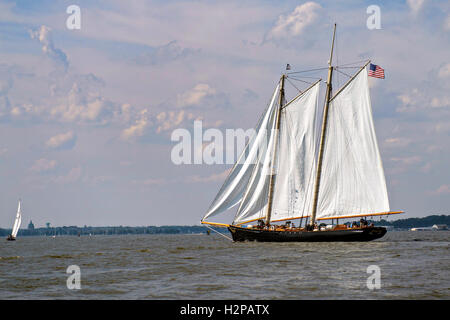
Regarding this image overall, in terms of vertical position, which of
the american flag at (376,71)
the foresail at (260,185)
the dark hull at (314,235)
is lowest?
the dark hull at (314,235)

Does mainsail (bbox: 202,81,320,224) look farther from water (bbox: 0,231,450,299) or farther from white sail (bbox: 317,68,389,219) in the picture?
water (bbox: 0,231,450,299)

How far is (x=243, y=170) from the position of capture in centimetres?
7575

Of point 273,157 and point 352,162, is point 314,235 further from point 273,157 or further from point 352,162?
point 273,157

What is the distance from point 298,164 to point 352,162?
731 centimetres

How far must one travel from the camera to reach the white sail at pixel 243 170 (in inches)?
2972

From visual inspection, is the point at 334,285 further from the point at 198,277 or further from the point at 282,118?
the point at 282,118

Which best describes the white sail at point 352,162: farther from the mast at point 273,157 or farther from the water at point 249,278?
the water at point 249,278

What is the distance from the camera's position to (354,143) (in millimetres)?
73000

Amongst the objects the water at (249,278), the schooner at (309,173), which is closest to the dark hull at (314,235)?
the schooner at (309,173)

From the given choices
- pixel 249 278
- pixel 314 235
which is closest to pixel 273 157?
pixel 314 235

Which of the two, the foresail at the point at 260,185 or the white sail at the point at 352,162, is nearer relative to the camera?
the white sail at the point at 352,162
